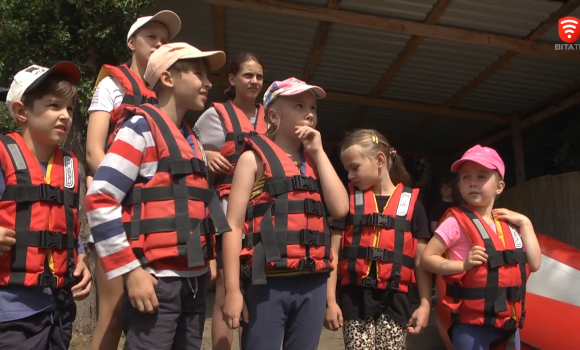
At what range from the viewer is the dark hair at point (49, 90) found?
96.7 inches

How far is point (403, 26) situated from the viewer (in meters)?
6.90

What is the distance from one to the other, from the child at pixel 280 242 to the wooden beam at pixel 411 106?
273 inches

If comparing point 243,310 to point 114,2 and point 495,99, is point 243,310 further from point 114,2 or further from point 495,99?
point 495,99

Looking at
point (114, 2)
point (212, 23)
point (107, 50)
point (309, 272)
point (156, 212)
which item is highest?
point (212, 23)

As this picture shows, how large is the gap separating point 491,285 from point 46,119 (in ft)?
7.69

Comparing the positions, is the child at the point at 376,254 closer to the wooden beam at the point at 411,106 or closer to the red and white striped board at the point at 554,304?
the red and white striped board at the point at 554,304

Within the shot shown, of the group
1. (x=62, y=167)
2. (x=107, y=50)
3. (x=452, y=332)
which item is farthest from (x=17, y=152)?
(x=107, y=50)

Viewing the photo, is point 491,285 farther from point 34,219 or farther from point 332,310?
point 34,219

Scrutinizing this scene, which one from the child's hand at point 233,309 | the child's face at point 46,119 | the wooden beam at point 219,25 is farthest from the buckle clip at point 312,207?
the wooden beam at point 219,25

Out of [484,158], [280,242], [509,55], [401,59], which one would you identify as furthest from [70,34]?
[509,55]

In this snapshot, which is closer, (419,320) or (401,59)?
(419,320)

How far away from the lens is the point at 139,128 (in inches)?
91.4

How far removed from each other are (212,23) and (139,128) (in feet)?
18.8

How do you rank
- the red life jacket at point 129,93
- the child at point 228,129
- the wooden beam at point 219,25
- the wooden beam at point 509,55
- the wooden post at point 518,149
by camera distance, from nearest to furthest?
the red life jacket at point 129,93, the child at point 228,129, the wooden beam at point 509,55, the wooden beam at point 219,25, the wooden post at point 518,149
